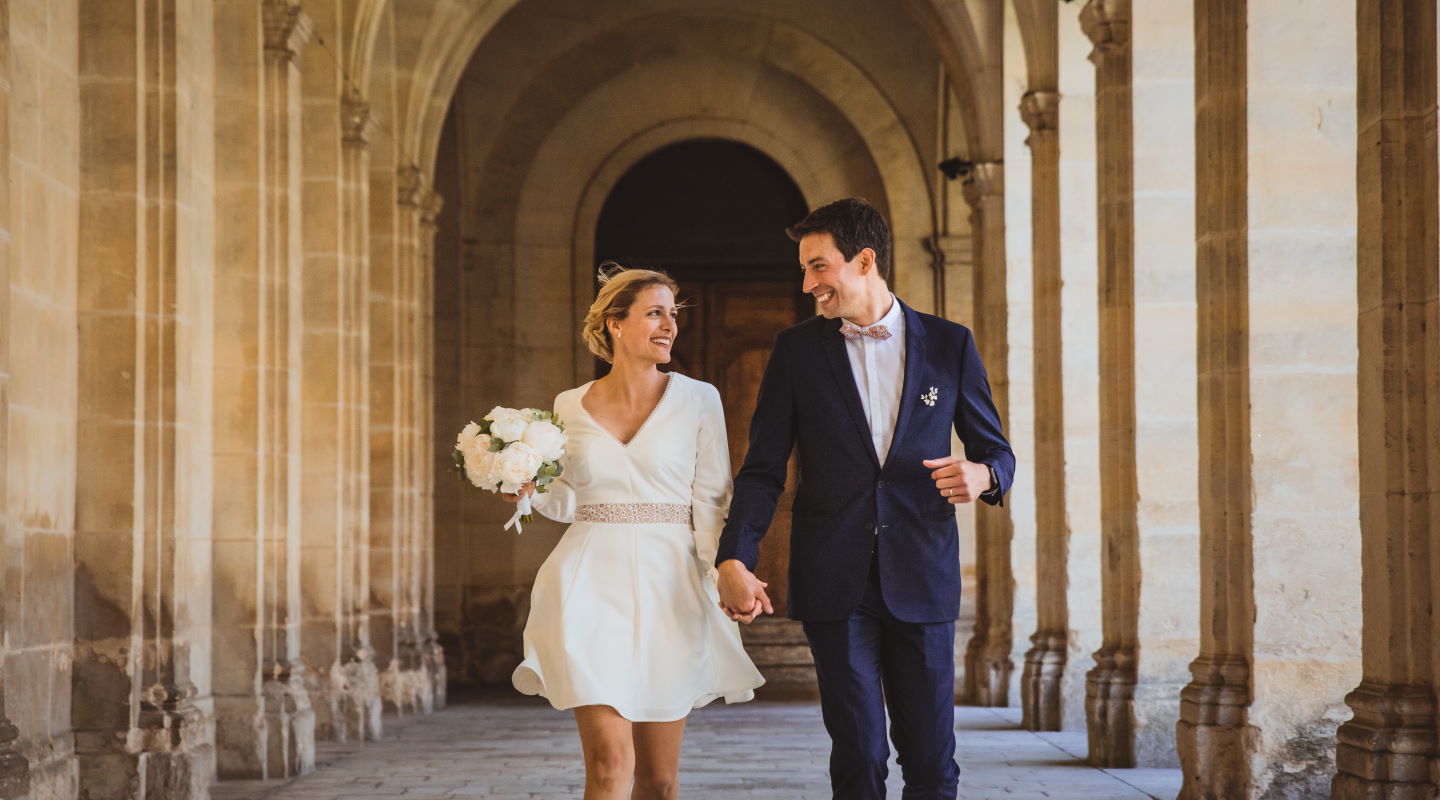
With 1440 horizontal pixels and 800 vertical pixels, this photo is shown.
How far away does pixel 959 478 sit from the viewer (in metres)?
3.70

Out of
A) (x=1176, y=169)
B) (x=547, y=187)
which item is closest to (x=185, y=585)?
(x=1176, y=169)

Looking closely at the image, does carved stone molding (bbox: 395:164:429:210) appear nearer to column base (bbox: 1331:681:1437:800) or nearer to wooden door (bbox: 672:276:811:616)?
wooden door (bbox: 672:276:811:616)

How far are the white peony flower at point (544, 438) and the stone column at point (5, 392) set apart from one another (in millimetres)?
2357

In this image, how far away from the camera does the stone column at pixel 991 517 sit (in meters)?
14.2

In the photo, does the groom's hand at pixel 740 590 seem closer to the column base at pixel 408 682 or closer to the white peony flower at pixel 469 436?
the white peony flower at pixel 469 436

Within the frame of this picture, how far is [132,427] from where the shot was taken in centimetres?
761

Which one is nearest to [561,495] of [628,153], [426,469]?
[426,469]

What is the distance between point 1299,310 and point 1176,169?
253cm

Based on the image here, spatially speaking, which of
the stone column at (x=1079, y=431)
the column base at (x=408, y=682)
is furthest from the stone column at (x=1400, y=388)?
the column base at (x=408, y=682)

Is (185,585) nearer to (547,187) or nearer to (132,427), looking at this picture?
(132,427)

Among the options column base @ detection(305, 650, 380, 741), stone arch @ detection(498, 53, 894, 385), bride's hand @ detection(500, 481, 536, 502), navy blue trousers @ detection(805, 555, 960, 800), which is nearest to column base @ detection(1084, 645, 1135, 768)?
column base @ detection(305, 650, 380, 741)

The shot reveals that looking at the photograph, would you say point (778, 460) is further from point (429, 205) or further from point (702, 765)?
point (429, 205)

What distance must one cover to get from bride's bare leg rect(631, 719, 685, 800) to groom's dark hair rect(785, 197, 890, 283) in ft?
4.65

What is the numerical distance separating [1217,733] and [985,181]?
7.91 metres
